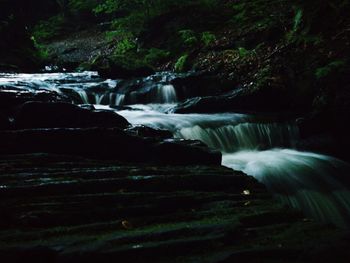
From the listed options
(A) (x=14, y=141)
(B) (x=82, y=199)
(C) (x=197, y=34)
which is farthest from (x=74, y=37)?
(B) (x=82, y=199)

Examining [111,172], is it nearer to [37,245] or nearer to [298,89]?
[37,245]

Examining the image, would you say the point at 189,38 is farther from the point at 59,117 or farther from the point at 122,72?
the point at 59,117

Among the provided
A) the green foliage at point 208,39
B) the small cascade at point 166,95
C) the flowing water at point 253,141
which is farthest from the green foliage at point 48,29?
the small cascade at point 166,95

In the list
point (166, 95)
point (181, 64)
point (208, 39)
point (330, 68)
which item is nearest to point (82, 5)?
point (208, 39)

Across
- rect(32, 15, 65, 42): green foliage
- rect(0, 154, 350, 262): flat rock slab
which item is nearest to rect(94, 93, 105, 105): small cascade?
rect(0, 154, 350, 262): flat rock slab

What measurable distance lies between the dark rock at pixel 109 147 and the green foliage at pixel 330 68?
4788 mm

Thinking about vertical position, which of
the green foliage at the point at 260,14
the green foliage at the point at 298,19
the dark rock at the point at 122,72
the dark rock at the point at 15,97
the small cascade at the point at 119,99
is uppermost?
the green foliage at the point at 260,14

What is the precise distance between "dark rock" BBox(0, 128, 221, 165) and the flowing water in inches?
68.9

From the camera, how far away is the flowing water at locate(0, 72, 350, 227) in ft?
20.2

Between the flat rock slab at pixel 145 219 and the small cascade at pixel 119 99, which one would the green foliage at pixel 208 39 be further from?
the flat rock slab at pixel 145 219

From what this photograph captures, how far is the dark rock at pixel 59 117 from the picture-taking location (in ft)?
19.4

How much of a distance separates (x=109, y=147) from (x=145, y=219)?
2.05 meters

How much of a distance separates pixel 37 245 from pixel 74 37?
27858mm

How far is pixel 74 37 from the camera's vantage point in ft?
94.5
